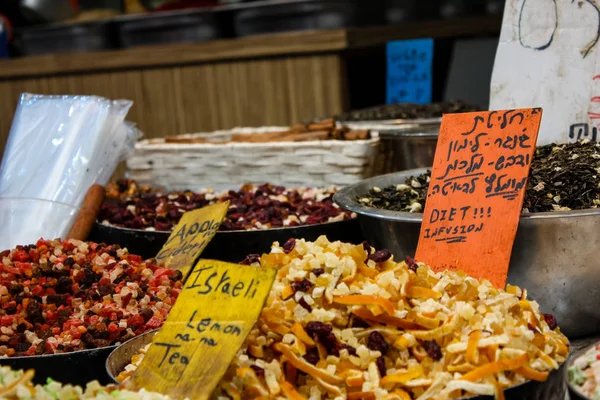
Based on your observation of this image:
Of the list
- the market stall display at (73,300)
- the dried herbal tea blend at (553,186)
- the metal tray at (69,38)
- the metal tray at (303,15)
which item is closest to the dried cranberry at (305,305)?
the market stall display at (73,300)

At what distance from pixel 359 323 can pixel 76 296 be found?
0.58 m

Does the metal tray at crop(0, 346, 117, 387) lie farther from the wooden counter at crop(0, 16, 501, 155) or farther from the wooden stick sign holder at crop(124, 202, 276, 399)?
the wooden counter at crop(0, 16, 501, 155)

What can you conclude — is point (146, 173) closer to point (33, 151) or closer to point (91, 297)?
point (33, 151)

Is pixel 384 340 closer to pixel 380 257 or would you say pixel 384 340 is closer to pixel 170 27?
pixel 380 257

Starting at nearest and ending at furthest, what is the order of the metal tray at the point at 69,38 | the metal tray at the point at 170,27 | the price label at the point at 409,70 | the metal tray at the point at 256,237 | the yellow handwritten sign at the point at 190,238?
1. the yellow handwritten sign at the point at 190,238
2. the metal tray at the point at 256,237
3. the price label at the point at 409,70
4. the metal tray at the point at 170,27
5. the metal tray at the point at 69,38

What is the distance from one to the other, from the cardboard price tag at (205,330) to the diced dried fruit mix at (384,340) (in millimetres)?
40

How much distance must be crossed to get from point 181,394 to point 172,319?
112 millimetres

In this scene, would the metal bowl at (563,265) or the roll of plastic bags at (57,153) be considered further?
the roll of plastic bags at (57,153)

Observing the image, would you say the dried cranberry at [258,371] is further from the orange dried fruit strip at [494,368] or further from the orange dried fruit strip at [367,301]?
the orange dried fruit strip at [494,368]

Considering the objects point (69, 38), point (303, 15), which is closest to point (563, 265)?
point (303, 15)

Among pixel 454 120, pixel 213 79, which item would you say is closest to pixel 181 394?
pixel 454 120

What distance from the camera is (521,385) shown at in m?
0.91

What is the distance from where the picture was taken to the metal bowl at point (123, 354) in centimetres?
106

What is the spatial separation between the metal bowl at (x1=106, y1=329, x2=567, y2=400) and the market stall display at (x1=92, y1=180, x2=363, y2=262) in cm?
50
